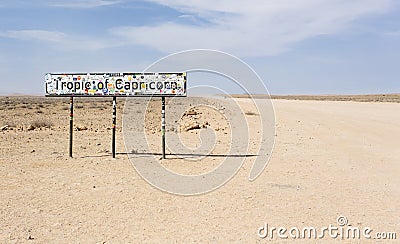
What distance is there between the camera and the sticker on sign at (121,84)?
42.2 ft

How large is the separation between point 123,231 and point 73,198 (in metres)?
2.19

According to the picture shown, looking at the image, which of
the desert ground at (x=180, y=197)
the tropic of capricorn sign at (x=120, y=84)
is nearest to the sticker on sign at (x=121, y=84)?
the tropic of capricorn sign at (x=120, y=84)

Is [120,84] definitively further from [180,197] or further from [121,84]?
[180,197]

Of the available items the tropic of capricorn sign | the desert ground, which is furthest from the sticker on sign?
the desert ground

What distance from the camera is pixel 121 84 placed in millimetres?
12938

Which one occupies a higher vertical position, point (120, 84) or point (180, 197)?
point (120, 84)

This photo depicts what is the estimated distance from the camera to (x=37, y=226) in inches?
255

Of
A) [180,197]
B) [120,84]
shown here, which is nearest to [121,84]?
[120,84]

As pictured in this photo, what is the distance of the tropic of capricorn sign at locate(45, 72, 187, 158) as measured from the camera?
12.9 metres

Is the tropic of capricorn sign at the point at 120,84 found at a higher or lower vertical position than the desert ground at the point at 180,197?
higher

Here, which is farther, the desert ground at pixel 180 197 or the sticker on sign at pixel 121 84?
the sticker on sign at pixel 121 84

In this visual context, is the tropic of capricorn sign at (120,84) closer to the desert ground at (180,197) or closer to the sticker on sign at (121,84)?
the sticker on sign at (121,84)

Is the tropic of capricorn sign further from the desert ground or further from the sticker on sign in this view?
the desert ground

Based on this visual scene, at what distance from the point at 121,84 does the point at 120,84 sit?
0.03 metres
